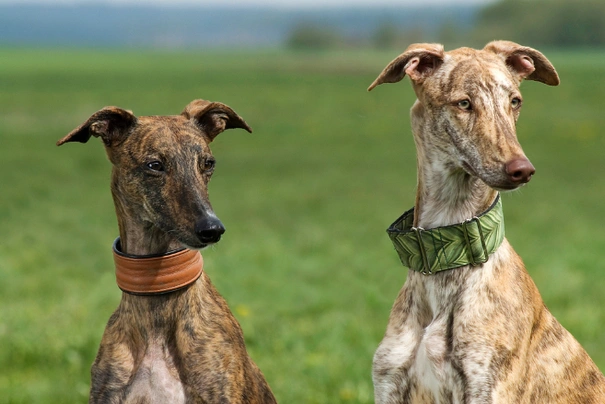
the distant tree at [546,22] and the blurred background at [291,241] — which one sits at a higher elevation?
the blurred background at [291,241]

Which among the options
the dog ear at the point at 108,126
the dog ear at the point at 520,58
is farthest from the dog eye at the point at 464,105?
the dog ear at the point at 108,126

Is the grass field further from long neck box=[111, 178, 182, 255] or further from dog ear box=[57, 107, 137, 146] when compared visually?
dog ear box=[57, 107, 137, 146]

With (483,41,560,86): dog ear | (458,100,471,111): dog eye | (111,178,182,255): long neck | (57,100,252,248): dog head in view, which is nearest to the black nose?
(57,100,252,248): dog head

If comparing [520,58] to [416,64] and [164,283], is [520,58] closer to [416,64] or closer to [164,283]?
[416,64]

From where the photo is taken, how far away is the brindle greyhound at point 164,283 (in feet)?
17.7

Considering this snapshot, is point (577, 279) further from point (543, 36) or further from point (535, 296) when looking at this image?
point (543, 36)

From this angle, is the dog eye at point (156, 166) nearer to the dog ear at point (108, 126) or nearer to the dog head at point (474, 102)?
the dog ear at point (108, 126)

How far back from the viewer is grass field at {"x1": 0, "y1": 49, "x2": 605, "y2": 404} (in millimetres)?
8547

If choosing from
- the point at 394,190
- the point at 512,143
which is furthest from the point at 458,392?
the point at 394,190

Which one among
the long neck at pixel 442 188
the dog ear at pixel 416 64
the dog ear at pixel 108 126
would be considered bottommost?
the long neck at pixel 442 188

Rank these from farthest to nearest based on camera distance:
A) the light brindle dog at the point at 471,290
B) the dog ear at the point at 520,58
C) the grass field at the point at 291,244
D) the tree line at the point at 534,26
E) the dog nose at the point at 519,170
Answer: the tree line at the point at 534,26, the grass field at the point at 291,244, the dog ear at the point at 520,58, the light brindle dog at the point at 471,290, the dog nose at the point at 519,170

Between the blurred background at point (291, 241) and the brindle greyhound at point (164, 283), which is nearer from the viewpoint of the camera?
the brindle greyhound at point (164, 283)

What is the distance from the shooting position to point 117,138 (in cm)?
580

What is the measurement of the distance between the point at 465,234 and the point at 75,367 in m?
4.37
